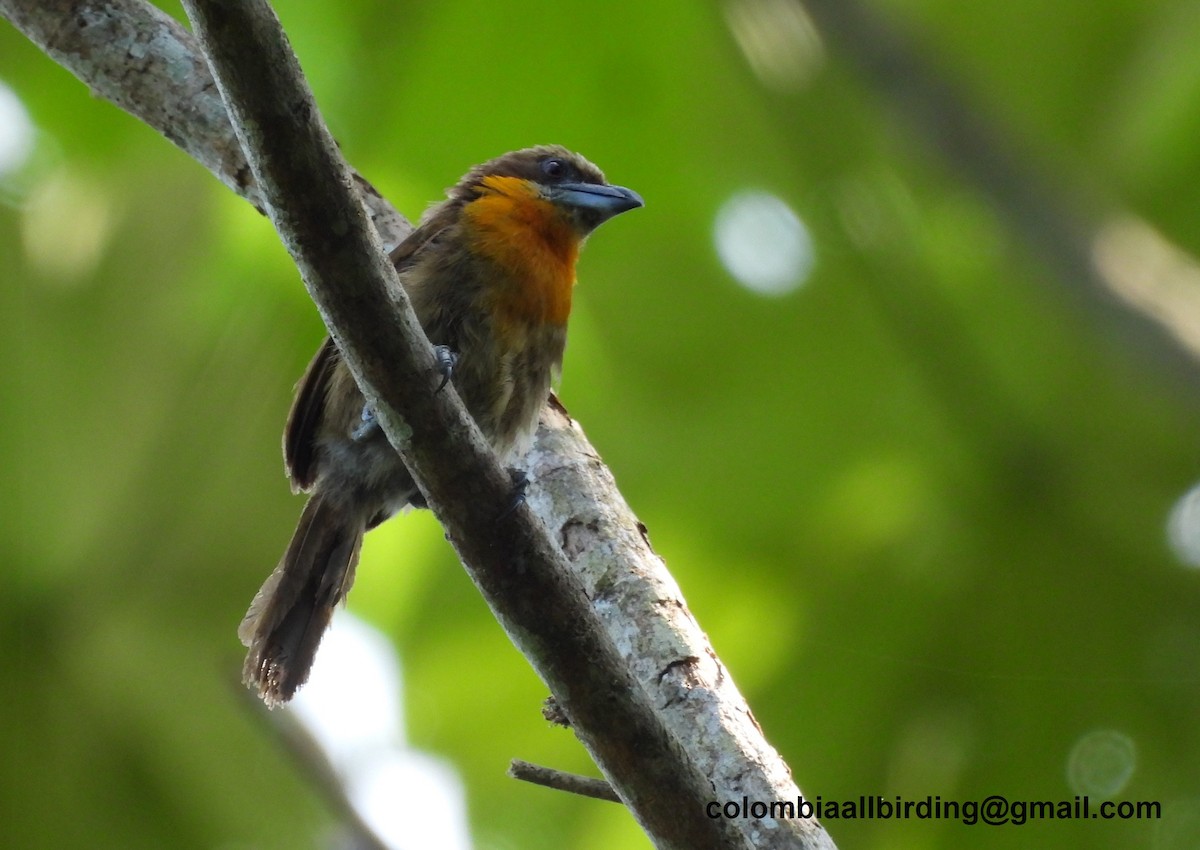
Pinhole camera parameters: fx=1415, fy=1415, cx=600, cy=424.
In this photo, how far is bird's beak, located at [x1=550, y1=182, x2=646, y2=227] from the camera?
4500 mm

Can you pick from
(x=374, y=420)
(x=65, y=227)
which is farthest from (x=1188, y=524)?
(x=65, y=227)

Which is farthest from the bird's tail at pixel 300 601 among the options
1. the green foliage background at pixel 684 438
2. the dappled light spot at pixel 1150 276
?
the dappled light spot at pixel 1150 276

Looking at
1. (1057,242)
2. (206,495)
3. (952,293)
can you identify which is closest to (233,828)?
(206,495)

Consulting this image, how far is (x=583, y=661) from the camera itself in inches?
103

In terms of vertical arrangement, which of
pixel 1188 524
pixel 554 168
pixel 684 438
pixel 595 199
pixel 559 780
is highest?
pixel 554 168

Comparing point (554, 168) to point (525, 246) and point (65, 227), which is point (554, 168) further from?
point (65, 227)

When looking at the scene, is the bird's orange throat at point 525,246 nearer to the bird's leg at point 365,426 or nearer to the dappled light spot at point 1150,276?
the bird's leg at point 365,426

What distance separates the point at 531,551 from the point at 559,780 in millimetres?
497

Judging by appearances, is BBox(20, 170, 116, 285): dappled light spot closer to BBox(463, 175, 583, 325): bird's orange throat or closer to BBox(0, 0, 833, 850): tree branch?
BBox(463, 175, 583, 325): bird's orange throat

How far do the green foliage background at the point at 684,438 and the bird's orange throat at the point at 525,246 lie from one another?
648mm

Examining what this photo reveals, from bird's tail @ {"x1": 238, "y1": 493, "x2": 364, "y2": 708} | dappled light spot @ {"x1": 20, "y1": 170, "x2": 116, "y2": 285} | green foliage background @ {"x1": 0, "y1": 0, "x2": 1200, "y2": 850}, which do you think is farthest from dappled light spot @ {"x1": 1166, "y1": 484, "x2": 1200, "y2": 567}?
dappled light spot @ {"x1": 20, "y1": 170, "x2": 116, "y2": 285}

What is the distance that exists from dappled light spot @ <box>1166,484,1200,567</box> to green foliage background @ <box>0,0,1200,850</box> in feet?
0.15

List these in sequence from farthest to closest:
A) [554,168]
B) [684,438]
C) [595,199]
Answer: [684,438] → [554,168] → [595,199]

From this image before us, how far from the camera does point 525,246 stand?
4102 mm
